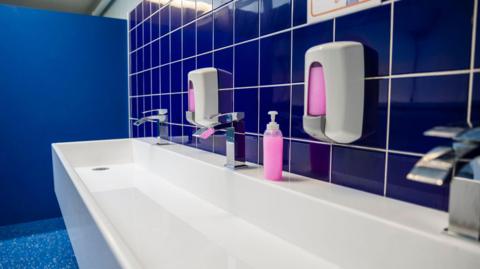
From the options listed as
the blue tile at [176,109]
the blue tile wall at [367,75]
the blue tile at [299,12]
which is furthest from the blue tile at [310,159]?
the blue tile at [176,109]

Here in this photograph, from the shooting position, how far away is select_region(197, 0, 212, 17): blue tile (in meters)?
1.40

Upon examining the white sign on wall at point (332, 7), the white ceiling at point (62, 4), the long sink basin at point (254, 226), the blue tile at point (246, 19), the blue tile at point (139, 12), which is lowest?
the long sink basin at point (254, 226)

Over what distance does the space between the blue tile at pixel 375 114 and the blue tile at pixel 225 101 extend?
0.59 metres

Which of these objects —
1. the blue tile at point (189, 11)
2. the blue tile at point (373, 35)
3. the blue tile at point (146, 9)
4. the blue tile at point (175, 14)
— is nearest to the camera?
the blue tile at point (373, 35)

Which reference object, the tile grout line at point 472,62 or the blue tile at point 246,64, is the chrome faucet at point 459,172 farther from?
the blue tile at point 246,64

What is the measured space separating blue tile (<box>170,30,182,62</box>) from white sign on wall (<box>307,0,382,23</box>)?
0.93m

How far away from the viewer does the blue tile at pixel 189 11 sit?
1.54m

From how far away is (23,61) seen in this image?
2.56 m

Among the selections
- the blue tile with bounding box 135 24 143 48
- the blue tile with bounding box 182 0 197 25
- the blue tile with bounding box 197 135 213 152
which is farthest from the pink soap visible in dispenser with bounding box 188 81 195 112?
the blue tile with bounding box 135 24 143 48

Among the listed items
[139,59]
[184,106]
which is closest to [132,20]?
[139,59]

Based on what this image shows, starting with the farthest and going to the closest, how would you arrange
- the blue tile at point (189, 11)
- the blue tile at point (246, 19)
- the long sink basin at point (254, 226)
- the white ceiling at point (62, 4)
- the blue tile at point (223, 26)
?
1. the white ceiling at point (62, 4)
2. the blue tile at point (189, 11)
3. the blue tile at point (223, 26)
4. the blue tile at point (246, 19)
5. the long sink basin at point (254, 226)

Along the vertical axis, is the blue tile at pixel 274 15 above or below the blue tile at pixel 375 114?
above

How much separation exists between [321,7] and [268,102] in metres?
0.32

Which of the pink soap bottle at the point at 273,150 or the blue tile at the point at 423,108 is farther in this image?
the pink soap bottle at the point at 273,150
